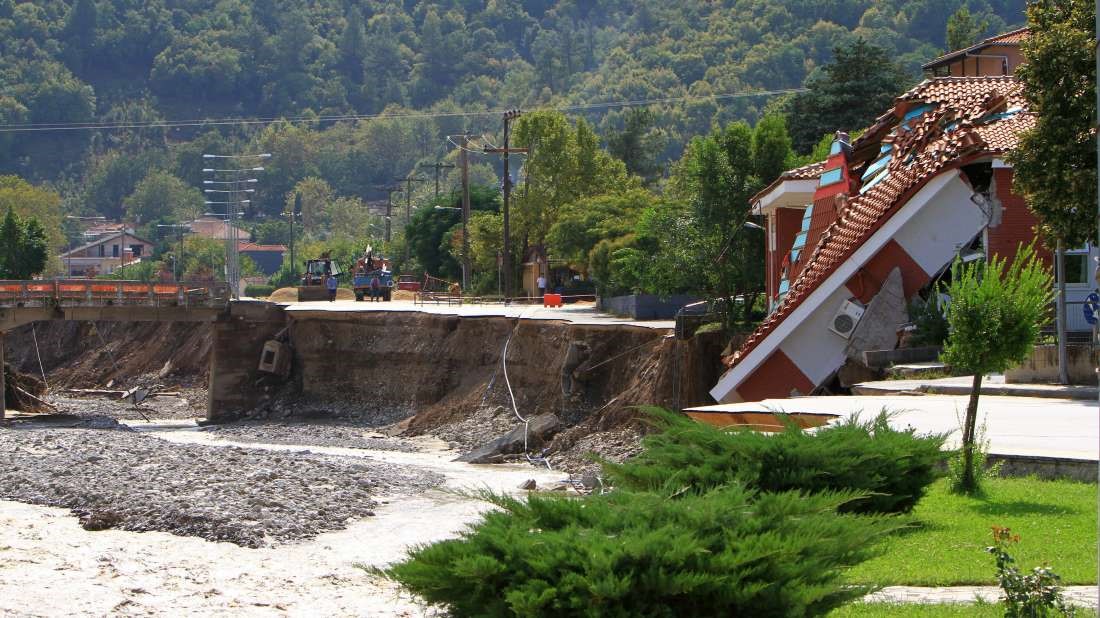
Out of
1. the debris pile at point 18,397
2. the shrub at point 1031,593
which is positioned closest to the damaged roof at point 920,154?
the shrub at point 1031,593

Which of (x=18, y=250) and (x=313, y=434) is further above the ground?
(x=18, y=250)

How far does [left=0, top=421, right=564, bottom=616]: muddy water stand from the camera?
16344mm

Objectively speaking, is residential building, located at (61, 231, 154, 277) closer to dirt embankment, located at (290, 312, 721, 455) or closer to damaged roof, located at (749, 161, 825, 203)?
dirt embankment, located at (290, 312, 721, 455)

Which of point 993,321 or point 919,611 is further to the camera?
point 993,321

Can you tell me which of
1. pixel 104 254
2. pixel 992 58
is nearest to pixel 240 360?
pixel 992 58

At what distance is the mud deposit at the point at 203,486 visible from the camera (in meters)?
21.7

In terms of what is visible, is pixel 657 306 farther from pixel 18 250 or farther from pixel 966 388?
pixel 18 250

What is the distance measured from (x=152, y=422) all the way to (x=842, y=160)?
28448mm

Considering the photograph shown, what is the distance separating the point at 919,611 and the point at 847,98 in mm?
50102

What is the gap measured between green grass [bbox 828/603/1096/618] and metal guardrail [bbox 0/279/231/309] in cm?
4546

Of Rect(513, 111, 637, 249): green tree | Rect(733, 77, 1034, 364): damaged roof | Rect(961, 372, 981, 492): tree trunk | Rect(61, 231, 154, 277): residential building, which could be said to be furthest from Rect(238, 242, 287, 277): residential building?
Rect(961, 372, 981, 492): tree trunk

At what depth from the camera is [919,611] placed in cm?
1031

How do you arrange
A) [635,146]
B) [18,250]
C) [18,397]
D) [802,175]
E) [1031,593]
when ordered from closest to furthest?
[1031,593], [802,175], [18,397], [18,250], [635,146]

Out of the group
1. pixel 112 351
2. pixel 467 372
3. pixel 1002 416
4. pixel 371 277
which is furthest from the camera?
pixel 371 277
